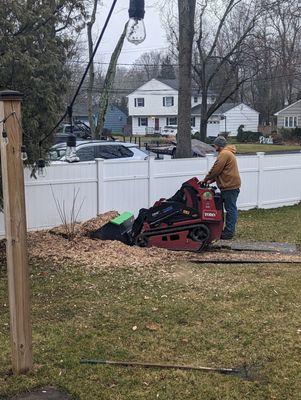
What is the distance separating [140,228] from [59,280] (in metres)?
2.32

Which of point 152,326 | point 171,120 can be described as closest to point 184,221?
point 152,326

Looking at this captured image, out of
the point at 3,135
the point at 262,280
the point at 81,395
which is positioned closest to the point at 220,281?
the point at 262,280

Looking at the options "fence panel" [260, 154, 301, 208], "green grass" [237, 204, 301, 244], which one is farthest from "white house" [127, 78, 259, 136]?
"green grass" [237, 204, 301, 244]

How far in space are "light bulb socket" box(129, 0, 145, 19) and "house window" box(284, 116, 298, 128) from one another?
54866 millimetres

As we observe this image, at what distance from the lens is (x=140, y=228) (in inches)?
340

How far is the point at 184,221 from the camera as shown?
27.7 feet

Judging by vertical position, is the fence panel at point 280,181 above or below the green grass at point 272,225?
above

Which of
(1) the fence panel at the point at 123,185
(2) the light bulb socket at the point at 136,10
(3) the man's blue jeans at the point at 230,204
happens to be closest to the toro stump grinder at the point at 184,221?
(3) the man's blue jeans at the point at 230,204

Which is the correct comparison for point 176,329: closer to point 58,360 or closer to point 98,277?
point 58,360

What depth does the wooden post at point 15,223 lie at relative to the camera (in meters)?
3.78

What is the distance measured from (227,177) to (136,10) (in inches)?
160

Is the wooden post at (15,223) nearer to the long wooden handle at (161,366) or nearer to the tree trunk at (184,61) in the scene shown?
the long wooden handle at (161,366)

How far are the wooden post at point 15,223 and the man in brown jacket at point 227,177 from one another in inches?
218

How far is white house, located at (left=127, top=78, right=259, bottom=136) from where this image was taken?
215 feet
